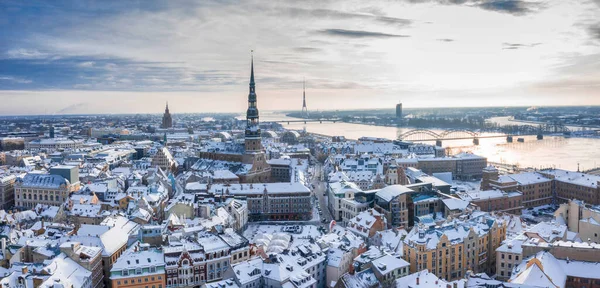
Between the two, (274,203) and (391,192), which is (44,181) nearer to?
(274,203)

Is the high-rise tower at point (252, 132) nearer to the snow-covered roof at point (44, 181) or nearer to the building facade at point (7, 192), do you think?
the snow-covered roof at point (44, 181)

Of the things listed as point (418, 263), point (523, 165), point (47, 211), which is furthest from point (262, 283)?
point (523, 165)

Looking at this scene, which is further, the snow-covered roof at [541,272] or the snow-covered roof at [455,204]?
the snow-covered roof at [455,204]

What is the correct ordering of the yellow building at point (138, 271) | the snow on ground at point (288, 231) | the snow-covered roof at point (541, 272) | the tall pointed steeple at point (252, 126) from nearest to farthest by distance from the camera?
the snow-covered roof at point (541, 272), the yellow building at point (138, 271), the snow on ground at point (288, 231), the tall pointed steeple at point (252, 126)

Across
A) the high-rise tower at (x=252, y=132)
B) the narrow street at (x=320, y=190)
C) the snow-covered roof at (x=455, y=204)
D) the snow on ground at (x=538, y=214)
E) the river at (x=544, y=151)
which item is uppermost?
the high-rise tower at (x=252, y=132)

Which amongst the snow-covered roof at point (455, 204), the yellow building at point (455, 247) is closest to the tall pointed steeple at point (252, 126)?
the snow-covered roof at point (455, 204)

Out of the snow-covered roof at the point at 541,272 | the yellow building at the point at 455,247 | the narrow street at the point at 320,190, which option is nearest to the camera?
the snow-covered roof at the point at 541,272

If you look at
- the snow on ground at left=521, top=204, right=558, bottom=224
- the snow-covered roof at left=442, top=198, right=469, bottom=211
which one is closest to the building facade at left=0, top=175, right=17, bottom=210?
the snow-covered roof at left=442, top=198, right=469, bottom=211

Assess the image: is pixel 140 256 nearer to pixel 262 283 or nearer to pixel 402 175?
pixel 262 283

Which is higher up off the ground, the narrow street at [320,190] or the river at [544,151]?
the river at [544,151]
